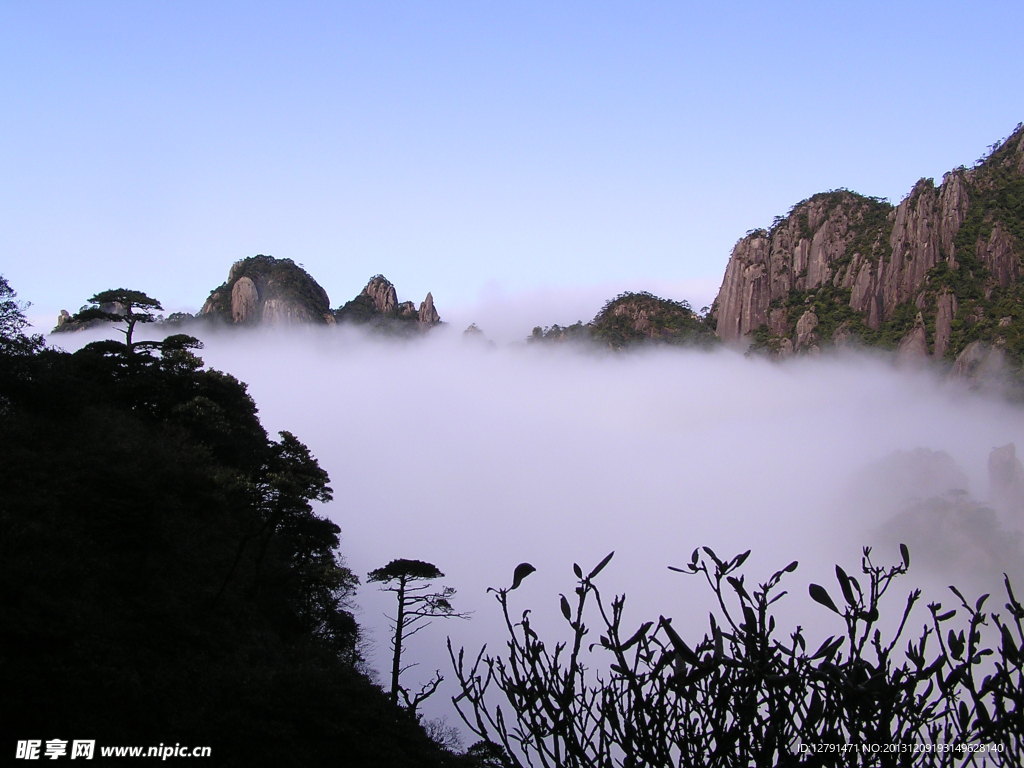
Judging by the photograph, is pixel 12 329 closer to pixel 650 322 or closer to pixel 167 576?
pixel 167 576

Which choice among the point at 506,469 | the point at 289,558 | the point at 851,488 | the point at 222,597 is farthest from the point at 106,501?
the point at 506,469

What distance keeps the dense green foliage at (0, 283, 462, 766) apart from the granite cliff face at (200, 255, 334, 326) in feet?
256

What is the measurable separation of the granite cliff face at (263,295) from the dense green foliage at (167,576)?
77989mm

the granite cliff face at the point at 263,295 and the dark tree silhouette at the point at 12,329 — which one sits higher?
the granite cliff face at the point at 263,295

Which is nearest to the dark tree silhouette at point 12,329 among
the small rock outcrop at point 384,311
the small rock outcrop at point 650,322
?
the small rock outcrop at point 384,311

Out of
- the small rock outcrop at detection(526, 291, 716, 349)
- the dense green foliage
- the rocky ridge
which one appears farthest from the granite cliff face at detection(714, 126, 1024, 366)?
the dense green foliage

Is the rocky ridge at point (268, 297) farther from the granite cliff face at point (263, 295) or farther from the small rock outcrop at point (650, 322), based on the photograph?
the small rock outcrop at point (650, 322)

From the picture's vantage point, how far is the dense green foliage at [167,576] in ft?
49.7

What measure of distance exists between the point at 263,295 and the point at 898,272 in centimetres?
9335

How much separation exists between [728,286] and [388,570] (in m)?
120

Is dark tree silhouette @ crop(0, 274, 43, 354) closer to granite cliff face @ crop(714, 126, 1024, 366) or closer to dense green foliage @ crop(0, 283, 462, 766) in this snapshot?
dense green foliage @ crop(0, 283, 462, 766)

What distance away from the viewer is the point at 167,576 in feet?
72.5

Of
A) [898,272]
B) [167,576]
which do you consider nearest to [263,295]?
[898,272]

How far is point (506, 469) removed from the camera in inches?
5418
